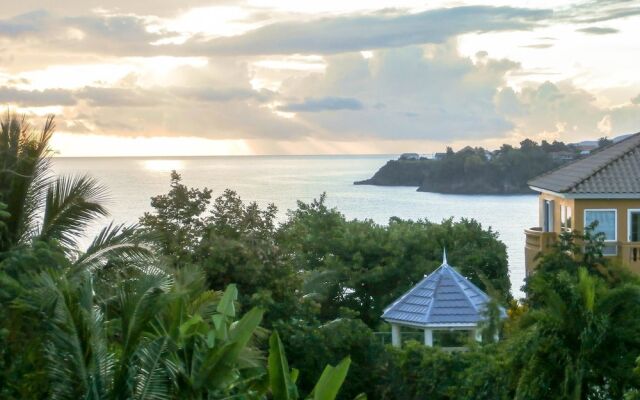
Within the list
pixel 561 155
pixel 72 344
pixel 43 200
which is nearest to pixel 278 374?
pixel 72 344

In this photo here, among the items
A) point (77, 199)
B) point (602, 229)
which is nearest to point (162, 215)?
point (77, 199)

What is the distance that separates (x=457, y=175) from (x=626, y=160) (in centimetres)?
7403

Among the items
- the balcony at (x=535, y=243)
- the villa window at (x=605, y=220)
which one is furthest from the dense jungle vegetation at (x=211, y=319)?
the balcony at (x=535, y=243)

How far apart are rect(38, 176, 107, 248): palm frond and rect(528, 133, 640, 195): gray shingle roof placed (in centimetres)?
1691

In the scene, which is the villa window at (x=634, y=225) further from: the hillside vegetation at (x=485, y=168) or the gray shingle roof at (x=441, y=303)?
the hillside vegetation at (x=485, y=168)

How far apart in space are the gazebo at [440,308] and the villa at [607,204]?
20.3 feet

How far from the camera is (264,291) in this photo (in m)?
21.5

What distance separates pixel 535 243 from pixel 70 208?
1924 centimetres

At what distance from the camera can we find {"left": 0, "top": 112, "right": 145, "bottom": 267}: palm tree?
16.2 metres

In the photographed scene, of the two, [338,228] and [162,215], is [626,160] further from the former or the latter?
[162,215]

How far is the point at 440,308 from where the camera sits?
23.2 metres

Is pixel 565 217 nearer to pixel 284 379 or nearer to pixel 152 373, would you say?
pixel 284 379

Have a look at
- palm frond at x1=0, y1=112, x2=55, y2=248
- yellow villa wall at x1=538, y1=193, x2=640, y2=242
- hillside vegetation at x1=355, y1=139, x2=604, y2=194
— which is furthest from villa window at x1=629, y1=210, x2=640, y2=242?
hillside vegetation at x1=355, y1=139, x2=604, y2=194

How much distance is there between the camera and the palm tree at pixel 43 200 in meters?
16.2
